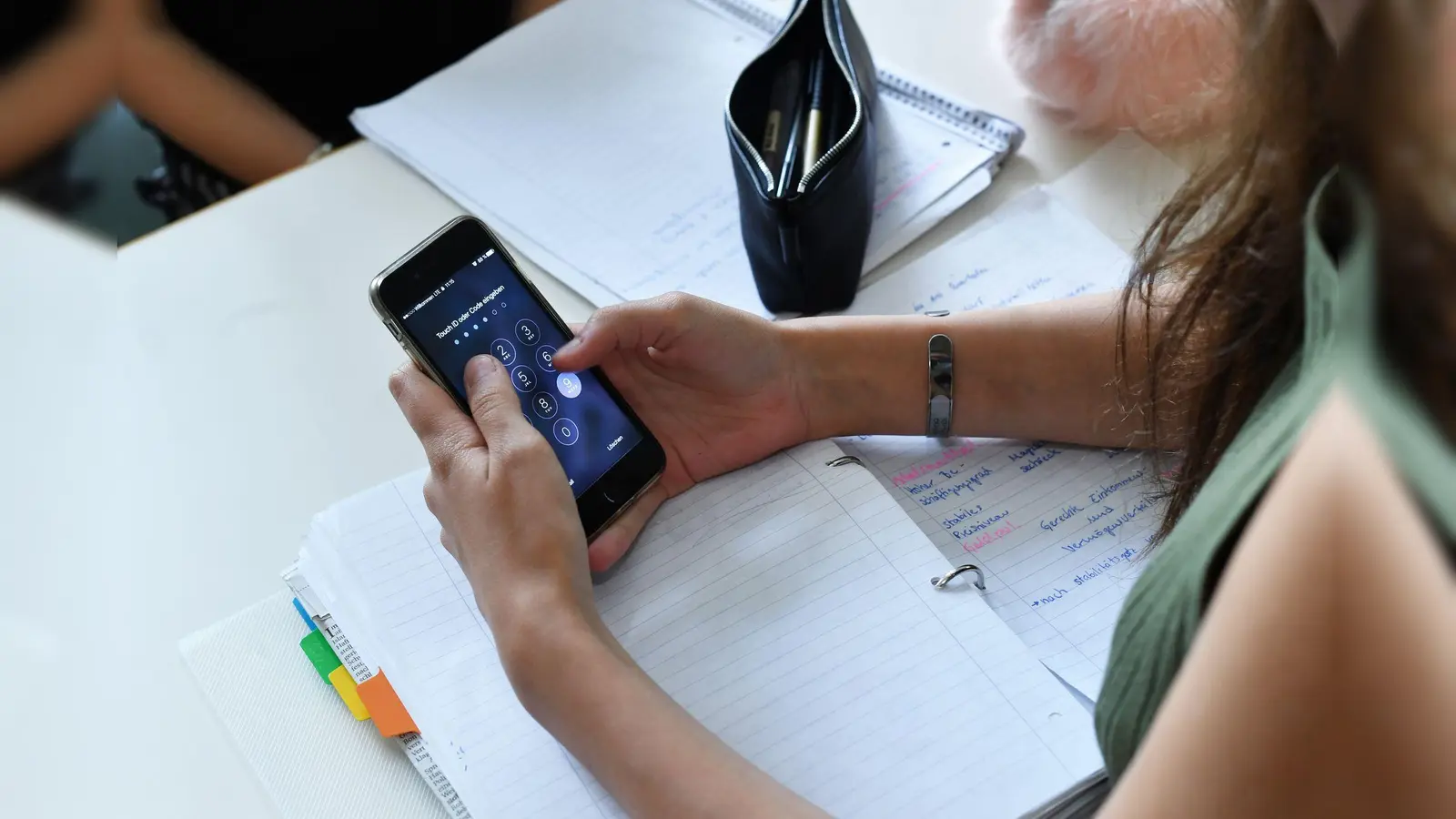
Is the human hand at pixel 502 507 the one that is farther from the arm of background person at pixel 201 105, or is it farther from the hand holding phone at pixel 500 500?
the arm of background person at pixel 201 105

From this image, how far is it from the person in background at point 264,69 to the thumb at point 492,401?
56cm

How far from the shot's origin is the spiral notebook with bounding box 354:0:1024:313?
32.0 inches

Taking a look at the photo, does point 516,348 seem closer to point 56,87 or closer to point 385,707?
point 385,707

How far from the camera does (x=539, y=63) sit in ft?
3.15

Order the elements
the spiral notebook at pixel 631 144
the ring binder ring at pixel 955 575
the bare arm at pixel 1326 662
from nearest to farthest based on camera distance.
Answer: the bare arm at pixel 1326 662
the ring binder ring at pixel 955 575
the spiral notebook at pixel 631 144

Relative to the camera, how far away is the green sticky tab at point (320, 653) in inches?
23.7

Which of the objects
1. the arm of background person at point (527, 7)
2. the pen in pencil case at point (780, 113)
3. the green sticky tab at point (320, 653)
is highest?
the arm of background person at point (527, 7)

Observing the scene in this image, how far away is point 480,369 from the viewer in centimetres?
61

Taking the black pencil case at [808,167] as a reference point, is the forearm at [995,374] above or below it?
below

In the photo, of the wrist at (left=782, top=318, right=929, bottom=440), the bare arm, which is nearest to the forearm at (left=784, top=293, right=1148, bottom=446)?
the wrist at (left=782, top=318, right=929, bottom=440)

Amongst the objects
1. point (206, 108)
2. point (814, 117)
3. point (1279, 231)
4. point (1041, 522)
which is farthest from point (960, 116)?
point (206, 108)

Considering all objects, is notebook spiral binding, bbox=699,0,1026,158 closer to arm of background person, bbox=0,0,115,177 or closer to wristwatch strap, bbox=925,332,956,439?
wristwatch strap, bbox=925,332,956,439

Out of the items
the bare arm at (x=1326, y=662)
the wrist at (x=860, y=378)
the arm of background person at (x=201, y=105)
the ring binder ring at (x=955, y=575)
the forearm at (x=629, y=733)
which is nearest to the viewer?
the bare arm at (x=1326, y=662)

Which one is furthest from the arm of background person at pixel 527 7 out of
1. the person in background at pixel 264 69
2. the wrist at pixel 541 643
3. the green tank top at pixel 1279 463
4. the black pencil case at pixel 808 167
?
the green tank top at pixel 1279 463
